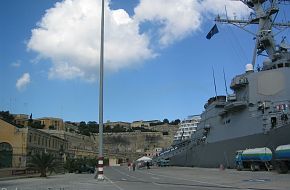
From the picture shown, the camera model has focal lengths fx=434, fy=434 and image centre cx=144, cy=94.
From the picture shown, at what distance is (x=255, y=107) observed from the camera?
142 feet

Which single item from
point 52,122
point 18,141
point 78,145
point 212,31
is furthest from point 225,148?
point 52,122

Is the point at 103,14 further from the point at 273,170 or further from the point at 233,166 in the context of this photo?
the point at 233,166

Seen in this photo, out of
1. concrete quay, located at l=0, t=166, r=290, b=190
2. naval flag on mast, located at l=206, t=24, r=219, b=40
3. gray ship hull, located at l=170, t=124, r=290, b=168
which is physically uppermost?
naval flag on mast, located at l=206, t=24, r=219, b=40

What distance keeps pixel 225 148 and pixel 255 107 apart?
691cm

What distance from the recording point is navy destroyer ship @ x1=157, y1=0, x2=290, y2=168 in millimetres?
39906

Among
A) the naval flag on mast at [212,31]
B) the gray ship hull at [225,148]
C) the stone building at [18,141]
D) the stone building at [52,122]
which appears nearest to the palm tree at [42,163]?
the stone building at [18,141]

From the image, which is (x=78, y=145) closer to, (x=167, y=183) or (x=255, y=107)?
(x=255, y=107)

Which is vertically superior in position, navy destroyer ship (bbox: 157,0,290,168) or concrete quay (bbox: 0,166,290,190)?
navy destroyer ship (bbox: 157,0,290,168)

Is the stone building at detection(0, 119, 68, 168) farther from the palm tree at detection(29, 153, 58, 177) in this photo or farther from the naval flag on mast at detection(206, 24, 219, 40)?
the naval flag on mast at detection(206, 24, 219, 40)

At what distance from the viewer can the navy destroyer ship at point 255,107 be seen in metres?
39.9

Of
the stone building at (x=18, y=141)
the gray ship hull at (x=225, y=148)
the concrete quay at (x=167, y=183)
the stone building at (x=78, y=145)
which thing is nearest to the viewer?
the concrete quay at (x=167, y=183)

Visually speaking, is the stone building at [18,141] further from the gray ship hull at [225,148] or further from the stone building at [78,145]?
the stone building at [78,145]

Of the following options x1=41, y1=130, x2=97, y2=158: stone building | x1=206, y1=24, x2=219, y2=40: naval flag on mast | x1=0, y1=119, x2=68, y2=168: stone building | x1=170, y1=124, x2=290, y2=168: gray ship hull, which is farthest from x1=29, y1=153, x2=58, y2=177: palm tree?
x1=41, y1=130, x2=97, y2=158: stone building

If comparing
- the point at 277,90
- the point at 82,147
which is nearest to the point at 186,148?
the point at 277,90
